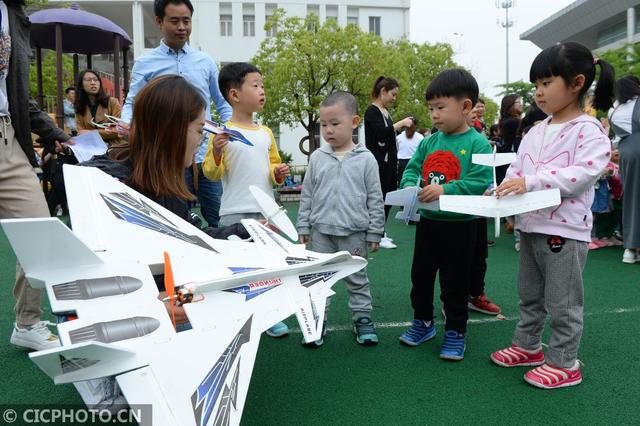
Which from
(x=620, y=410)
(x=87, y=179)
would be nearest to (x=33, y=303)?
(x=87, y=179)

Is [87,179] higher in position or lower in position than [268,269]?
higher

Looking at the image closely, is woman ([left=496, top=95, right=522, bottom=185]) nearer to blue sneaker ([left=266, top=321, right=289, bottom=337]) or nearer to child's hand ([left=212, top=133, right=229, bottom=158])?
blue sneaker ([left=266, top=321, right=289, bottom=337])

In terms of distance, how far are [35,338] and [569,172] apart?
323cm

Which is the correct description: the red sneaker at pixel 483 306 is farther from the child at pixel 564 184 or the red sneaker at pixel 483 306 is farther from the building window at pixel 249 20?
the building window at pixel 249 20

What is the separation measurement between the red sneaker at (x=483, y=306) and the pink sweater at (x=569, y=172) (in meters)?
1.32

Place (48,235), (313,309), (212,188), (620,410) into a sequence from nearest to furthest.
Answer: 1. (48,235)
2. (313,309)
3. (620,410)
4. (212,188)

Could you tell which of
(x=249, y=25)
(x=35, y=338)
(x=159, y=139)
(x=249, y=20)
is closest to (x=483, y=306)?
(x=159, y=139)

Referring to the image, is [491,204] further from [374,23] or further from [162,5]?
[374,23]

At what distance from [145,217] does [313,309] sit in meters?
0.83

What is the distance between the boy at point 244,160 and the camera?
3264 mm

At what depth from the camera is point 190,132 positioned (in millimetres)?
2355

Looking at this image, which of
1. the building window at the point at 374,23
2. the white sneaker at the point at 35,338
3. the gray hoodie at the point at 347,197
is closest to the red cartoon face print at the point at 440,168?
the gray hoodie at the point at 347,197

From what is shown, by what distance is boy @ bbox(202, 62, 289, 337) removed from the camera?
326cm

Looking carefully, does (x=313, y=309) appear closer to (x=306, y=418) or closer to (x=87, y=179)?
(x=306, y=418)
